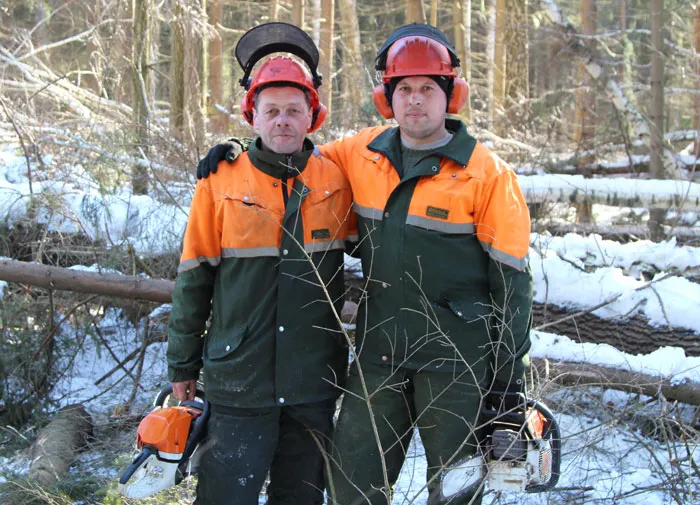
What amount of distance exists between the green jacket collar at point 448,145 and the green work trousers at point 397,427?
0.90 metres

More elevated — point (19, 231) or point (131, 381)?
point (19, 231)

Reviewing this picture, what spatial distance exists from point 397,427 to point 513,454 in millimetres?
507

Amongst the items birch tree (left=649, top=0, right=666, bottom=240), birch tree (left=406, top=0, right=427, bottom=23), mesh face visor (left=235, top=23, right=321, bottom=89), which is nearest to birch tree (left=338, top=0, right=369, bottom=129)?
birch tree (left=406, top=0, right=427, bottom=23)

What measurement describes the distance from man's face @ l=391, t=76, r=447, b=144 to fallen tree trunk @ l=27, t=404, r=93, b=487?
2.71 m

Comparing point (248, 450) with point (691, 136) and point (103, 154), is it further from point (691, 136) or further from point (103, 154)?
point (691, 136)

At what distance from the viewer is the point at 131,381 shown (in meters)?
5.13

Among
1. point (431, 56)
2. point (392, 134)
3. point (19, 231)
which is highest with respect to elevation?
point (431, 56)

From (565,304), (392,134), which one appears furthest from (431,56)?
(565,304)

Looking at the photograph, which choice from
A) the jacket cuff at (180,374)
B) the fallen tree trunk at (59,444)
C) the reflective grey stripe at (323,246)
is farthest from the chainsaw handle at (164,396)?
the fallen tree trunk at (59,444)

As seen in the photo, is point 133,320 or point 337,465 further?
point 133,320

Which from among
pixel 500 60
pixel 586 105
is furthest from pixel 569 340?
pixel 500 60

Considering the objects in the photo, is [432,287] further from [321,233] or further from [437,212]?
[321,233]

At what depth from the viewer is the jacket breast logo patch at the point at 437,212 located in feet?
8.92

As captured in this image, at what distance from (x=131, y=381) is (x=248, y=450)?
2.65m
